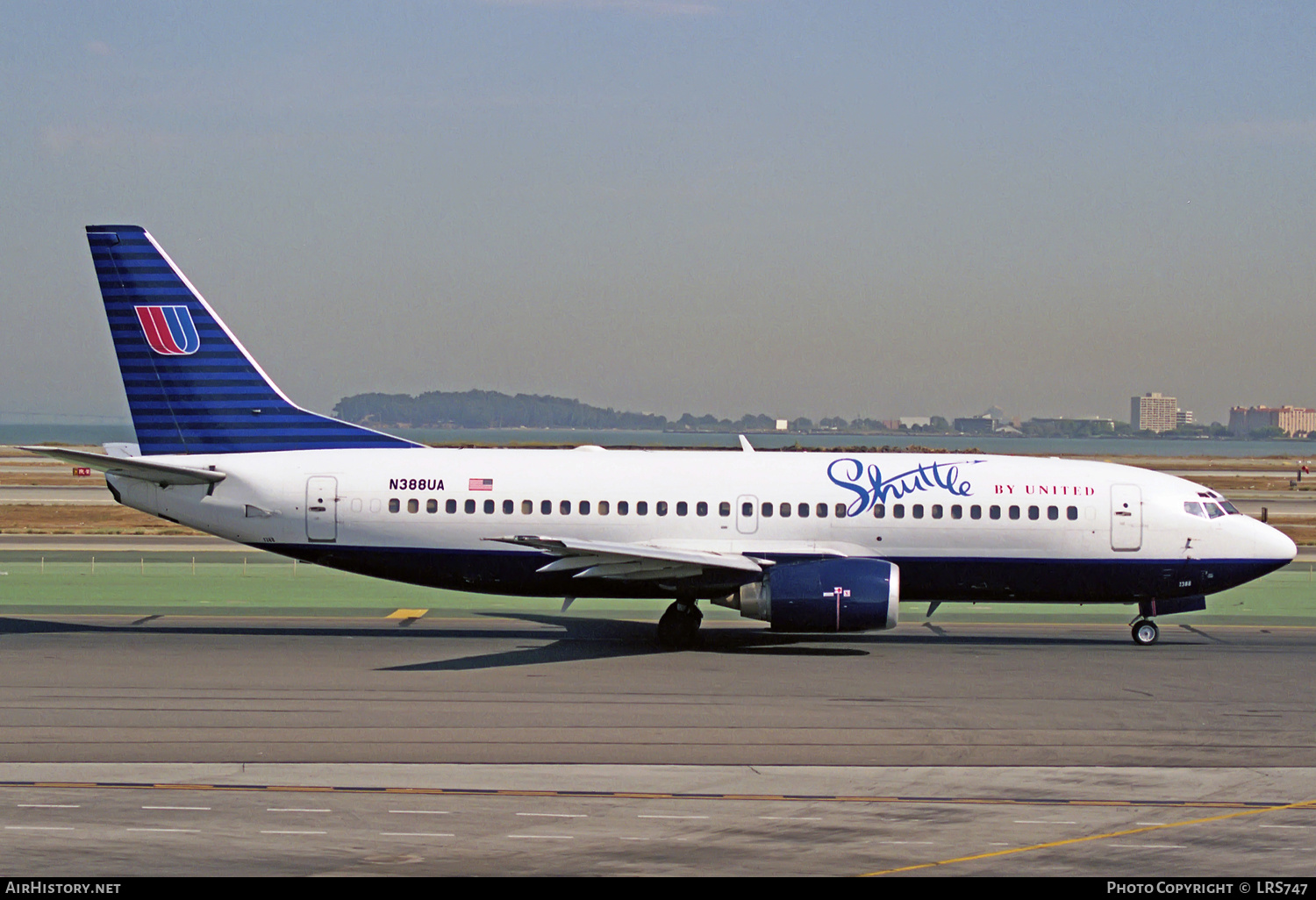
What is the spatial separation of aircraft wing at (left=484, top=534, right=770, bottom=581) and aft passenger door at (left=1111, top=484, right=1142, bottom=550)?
7.68 meters

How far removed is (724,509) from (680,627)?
272 cm

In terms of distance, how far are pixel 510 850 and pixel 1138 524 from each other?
63.6ft

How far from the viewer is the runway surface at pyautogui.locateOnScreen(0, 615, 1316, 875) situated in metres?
13.4

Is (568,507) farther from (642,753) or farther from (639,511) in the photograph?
(642,753)

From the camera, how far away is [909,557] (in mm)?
28078

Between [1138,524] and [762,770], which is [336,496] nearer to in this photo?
[762,770]

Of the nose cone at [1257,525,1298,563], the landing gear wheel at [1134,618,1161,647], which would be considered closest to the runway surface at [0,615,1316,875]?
the landing gear wheel at [1134,618,1161,647]

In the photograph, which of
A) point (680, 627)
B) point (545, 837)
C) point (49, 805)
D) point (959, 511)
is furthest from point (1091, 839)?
point (959, 511)

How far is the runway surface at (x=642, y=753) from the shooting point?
1344 cm

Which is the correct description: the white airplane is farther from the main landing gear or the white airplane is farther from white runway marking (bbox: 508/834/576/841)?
white runway marking (bbox: 508/834/576/841)

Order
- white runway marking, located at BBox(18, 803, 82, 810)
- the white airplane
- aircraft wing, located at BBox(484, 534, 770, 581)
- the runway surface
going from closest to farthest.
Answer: the runway surface < white runway marking, located at BBox(18, 803, 82, 810) < aircraft wing, located at BBox(484, 534, 770, 581) < the white airplane

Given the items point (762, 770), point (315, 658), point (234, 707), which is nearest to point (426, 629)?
point (315, 658)

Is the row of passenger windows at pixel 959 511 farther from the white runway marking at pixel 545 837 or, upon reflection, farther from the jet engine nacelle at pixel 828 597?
the white runway marking at pixel 545 837

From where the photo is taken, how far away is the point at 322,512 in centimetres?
2827
